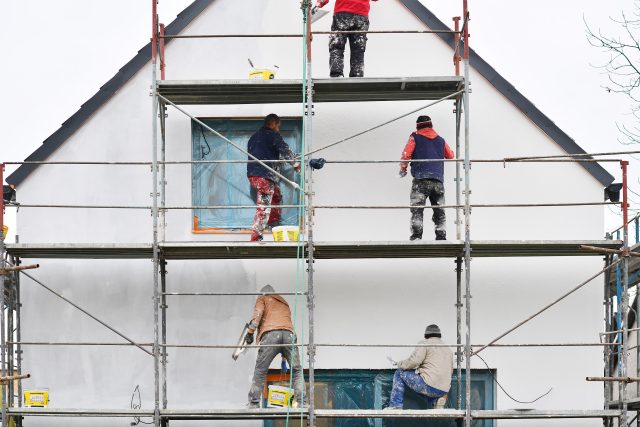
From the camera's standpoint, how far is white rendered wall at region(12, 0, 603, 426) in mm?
15656

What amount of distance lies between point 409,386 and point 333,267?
1.66 m

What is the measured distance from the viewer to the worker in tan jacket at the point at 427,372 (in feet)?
49.0

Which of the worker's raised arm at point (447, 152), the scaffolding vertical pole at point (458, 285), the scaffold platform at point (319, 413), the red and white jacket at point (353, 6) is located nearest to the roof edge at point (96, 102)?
the red and white jacket at point (353, 6)

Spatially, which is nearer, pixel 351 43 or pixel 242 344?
pixel 242 344

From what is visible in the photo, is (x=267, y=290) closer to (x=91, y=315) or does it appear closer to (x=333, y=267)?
(x=333, y=267)

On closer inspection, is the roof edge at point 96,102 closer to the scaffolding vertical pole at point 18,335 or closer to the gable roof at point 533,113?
the scaffolding vertical pole at point 18,335

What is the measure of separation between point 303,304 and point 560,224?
312cm

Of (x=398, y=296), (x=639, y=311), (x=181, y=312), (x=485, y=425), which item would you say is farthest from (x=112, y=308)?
(x=639, y=311)

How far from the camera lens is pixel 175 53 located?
16.2m

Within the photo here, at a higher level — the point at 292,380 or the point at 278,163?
the point at 278,163

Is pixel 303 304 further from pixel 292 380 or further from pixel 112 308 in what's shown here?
pixel 112 308

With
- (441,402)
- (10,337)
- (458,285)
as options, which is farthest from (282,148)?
(10,337)

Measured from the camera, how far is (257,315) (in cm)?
1480

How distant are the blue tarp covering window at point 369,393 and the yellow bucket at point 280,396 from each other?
87 cm
